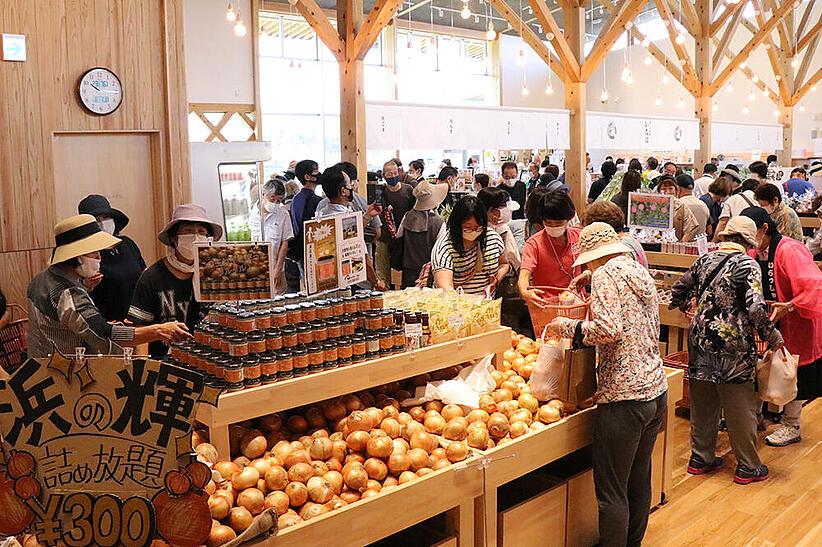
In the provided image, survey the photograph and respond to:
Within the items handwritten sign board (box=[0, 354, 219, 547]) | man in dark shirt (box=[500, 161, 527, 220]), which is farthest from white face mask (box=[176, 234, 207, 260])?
man in dark shirt (box=[500, 161, 527, 220])

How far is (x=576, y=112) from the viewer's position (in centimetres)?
941

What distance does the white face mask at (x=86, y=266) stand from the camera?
3.31m

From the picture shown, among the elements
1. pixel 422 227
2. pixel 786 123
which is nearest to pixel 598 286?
pixel 422 227

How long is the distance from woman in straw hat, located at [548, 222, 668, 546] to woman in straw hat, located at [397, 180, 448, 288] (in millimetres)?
3119

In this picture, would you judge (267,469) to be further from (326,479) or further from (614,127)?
(614,127)

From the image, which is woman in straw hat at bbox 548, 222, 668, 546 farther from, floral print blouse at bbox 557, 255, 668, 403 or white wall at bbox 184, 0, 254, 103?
white wall at bbox 184, 0, 254, 103

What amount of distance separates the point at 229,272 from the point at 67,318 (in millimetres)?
840

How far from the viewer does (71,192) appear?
17.7ft

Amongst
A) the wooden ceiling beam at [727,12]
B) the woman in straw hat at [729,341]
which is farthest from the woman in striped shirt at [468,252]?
the wooden ceiling beam at [727,12]

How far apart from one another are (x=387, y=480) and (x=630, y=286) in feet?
4.25

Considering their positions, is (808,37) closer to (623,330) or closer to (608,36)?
(608,36)

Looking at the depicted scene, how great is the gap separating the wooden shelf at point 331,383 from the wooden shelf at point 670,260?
3.35m

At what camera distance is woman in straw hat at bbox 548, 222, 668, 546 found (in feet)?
10.5

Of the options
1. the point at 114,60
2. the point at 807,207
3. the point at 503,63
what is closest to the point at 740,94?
the point at 503,63
